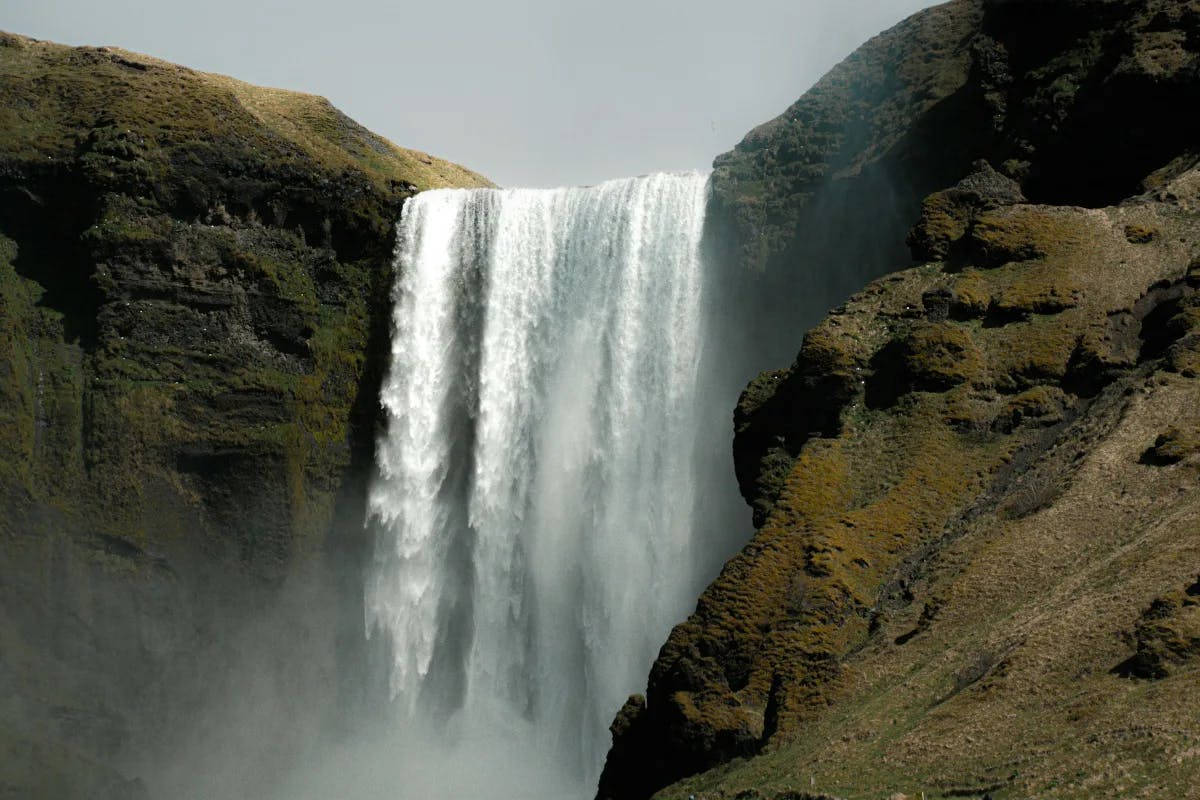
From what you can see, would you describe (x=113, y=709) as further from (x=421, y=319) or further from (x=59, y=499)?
(x=421, y=319)

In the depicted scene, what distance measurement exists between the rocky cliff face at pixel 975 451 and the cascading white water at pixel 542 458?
4.70m

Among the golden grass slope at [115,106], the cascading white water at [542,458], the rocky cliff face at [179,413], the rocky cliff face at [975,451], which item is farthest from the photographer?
the golden grass slope at [115,106]

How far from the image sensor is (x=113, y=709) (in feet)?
168

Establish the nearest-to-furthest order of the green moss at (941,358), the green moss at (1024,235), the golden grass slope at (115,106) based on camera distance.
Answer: the green moss at (941,358), the green moss at (1024,235), the golden grass slope at (115,106)

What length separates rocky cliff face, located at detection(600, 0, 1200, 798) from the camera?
21.5 metres

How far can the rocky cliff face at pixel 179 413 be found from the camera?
51656 mm

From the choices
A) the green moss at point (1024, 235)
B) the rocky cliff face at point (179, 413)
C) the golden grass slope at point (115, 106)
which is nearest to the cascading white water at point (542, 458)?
the rocky cliff face at point (179, 413)

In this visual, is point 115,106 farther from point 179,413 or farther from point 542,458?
point 542,458

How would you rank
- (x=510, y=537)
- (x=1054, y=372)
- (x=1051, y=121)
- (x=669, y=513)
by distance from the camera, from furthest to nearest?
(x=510, y=537) < (x=669, y=513) < (x=1051, y=121) < (x=1054, y=372)

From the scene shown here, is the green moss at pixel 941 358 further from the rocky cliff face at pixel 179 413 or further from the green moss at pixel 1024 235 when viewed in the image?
the rocky cliff face at pixel 179 413

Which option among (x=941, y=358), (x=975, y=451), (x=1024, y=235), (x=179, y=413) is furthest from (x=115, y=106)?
(x=975, y=451)

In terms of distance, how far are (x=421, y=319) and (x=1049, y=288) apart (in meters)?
27.2


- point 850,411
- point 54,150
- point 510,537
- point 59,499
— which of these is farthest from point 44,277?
point 850,411

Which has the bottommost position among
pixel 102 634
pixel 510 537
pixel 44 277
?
pixel 102 634
